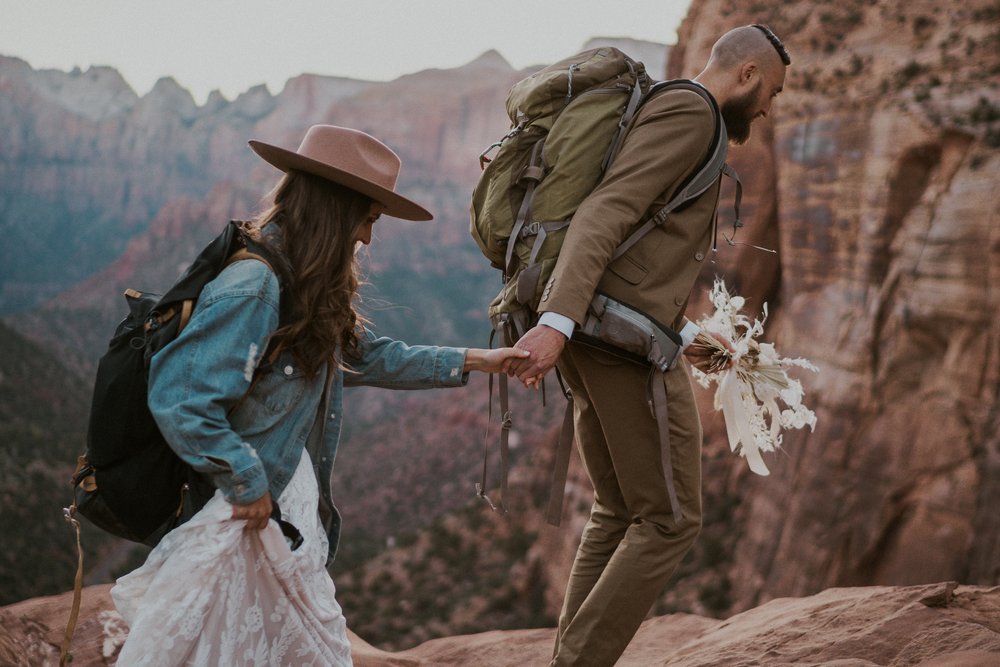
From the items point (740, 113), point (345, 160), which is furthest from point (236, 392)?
point (740, 113)

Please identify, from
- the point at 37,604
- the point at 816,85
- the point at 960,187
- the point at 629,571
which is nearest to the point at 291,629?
the point at 629,571

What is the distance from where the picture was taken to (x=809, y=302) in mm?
11609

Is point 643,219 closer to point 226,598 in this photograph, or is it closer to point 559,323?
point 559,323

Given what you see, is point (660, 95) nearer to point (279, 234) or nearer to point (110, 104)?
point (279, 234)

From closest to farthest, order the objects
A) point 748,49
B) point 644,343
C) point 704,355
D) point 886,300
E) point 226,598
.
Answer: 1. point 226,598
2. point 644,343
3. point 748,49
4. point 704,355
5. point 886,300

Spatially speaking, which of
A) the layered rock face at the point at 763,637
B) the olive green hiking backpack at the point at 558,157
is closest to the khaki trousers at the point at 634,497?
the olive green hiking backpack at the point at 558,157

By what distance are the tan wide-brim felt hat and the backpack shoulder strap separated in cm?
71

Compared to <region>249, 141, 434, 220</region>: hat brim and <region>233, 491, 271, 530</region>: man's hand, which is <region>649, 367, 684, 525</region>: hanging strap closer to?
<region>249, 141, 434, 220</region>: hat brim

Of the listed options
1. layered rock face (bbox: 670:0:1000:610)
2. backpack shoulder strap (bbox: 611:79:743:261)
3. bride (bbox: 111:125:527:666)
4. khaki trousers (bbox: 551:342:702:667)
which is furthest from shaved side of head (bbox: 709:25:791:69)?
layered rock face (bbox: 670:0:1000:610)

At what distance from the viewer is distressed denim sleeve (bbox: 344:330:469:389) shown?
271 centimetres

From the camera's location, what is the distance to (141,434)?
7.32 feet

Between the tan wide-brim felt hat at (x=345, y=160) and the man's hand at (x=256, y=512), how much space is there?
0.86 metres

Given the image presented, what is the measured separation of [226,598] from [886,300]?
375 inches

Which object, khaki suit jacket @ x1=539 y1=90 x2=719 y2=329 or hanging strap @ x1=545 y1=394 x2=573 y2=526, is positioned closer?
khaki suit jacket @ x1=539 y1=90 x2=719 y2=329
